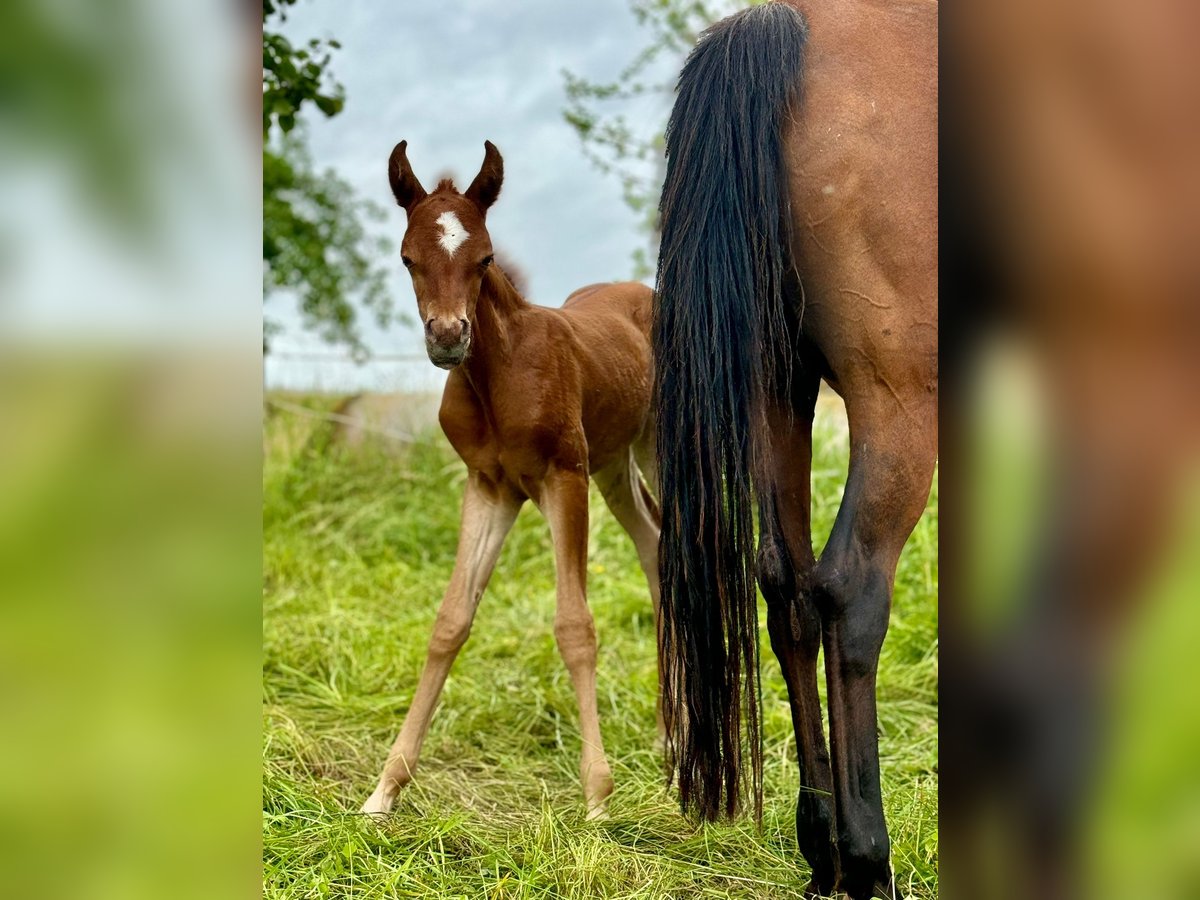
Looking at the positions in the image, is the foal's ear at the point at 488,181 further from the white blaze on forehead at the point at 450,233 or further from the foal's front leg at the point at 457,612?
the foal's front leg at the point at 457,612

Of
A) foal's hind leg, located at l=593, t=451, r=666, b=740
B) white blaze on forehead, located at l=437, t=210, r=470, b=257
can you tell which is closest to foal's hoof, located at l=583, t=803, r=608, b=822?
foal's hind leg, located at l=593, t=451, r=666, b=740

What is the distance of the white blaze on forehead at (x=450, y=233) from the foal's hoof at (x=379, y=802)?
4.97 feet

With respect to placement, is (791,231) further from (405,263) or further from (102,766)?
(102,766)

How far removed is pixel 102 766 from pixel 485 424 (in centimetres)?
262

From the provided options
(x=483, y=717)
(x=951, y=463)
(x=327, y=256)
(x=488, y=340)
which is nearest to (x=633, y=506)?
(x=483, y=717)

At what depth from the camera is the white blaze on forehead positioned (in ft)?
9.38

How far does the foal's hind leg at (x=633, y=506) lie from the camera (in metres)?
4.14

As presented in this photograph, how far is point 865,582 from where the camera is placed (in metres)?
2.25

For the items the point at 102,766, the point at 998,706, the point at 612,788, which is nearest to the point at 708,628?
the point at 612,788

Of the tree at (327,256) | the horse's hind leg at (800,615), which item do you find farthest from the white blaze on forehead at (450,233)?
the tree at (327,256)

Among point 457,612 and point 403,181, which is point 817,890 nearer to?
point 457,612

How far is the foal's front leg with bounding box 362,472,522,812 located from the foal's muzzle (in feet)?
2.40

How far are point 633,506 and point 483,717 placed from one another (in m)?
0.96

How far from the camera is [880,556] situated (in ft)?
7.39
